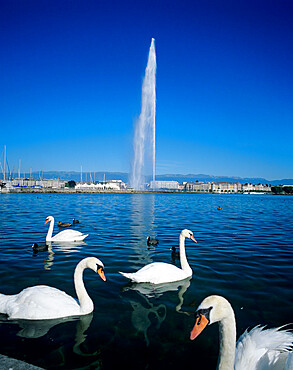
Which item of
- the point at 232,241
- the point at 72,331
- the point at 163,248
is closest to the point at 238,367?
the point at 72,331

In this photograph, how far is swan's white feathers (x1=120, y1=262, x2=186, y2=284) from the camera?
775cm

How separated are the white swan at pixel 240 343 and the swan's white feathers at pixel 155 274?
3995 millimetres

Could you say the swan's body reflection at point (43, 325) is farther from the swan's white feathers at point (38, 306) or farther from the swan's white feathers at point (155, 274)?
the swan's white feathers at point (155, 274)

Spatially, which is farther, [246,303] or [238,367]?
[246,303]

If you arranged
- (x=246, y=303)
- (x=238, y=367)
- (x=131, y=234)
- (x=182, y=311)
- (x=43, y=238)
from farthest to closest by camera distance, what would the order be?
(x=131, y=234) < (x=43, y=238) < (x=246, y=303) < (x=182, y=311) < (x=238, y=367)

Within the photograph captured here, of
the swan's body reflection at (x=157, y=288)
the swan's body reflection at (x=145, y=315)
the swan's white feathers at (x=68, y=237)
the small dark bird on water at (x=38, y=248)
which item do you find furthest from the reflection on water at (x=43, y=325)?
the swan's white feathers at (x=68, y=237)

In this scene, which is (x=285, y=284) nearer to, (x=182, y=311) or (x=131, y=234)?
(x=182, y=311)

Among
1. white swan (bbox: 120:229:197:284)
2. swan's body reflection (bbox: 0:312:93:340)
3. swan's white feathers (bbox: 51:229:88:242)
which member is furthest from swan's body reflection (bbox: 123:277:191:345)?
swan's white feathers (bbox: 51:229:88:242)

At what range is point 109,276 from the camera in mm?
8789

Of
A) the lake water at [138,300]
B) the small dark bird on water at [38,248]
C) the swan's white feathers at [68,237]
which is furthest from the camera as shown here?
the swan's white feathers at [68,237]

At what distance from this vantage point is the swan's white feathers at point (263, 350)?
3.61 meters

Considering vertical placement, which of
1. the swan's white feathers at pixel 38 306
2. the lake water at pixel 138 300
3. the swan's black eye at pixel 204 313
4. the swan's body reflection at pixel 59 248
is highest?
the swan's black eye at pixel 204 313

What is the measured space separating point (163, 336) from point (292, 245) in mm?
10975

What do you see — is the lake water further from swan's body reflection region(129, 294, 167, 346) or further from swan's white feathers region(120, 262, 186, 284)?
swan's white feathers region(120, 262, 186, 284)
